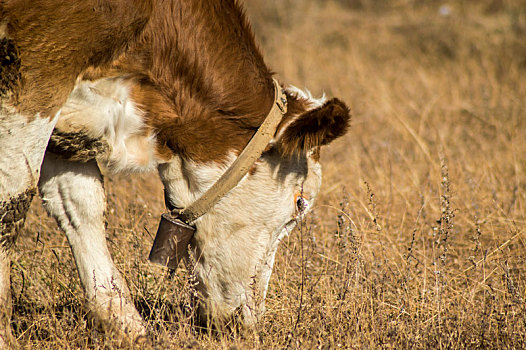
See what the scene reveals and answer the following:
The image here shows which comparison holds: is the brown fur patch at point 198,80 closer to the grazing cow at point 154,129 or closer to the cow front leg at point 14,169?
the grazing cow at point 154,129

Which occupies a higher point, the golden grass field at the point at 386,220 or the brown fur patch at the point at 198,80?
the brown fur patch at the point at 198,80

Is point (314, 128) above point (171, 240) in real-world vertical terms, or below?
above

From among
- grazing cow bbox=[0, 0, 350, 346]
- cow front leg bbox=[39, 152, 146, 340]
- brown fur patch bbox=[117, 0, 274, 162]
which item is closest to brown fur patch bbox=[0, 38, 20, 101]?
grazing cow bbox=[0, 0, 350, 346]

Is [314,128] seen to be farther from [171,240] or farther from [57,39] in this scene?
[57,39]

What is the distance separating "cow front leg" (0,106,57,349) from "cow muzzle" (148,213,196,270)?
0.57m

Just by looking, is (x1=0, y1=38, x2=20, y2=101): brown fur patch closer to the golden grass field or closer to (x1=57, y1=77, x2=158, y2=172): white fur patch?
(x1=57, y1=77, x2=158, y2=172): white fur patch

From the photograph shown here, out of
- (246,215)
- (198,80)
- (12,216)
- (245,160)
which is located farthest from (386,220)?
(12,216)

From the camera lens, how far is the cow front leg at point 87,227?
110 inches

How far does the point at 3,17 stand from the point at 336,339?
1.79 meters

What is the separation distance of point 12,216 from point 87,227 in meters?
0.57

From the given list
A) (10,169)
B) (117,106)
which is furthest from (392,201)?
(10,169)

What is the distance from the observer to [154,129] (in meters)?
2.53

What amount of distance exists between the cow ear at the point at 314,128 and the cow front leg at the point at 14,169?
2.93 ft

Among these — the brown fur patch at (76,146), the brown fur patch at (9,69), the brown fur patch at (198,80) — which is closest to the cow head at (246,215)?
the brown fur patch at (198,80)
